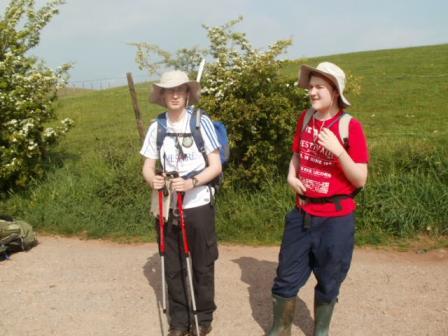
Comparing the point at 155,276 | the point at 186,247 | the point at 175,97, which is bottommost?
the point at 155,276

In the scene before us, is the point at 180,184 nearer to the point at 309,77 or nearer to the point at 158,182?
the point at 158,182

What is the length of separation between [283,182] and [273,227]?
0.64m

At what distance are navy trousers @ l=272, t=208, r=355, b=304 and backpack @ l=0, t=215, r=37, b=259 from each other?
12.2ft

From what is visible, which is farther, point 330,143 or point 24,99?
point 24,99

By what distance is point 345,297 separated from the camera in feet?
15.7

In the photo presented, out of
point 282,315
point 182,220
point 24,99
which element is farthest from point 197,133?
point 24,99

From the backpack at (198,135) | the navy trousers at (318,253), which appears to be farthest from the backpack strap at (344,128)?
the backpack at (198,135)

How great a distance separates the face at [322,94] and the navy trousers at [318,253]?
0.75 meters

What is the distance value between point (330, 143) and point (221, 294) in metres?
2.24

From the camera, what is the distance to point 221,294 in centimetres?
498

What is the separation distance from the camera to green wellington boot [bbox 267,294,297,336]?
3.84m

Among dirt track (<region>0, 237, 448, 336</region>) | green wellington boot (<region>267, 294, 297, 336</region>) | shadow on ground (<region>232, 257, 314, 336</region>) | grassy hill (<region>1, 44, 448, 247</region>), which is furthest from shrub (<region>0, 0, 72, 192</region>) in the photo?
green wellington boot (<region>267, 294, 297, 336</region>)

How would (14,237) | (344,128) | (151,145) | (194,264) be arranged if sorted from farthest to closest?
(14,237) < (194,264) < (151,145) < (344,128)

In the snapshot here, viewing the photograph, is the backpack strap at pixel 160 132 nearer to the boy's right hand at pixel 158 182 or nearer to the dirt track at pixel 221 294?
the boy's right hand at pixel 158 182
